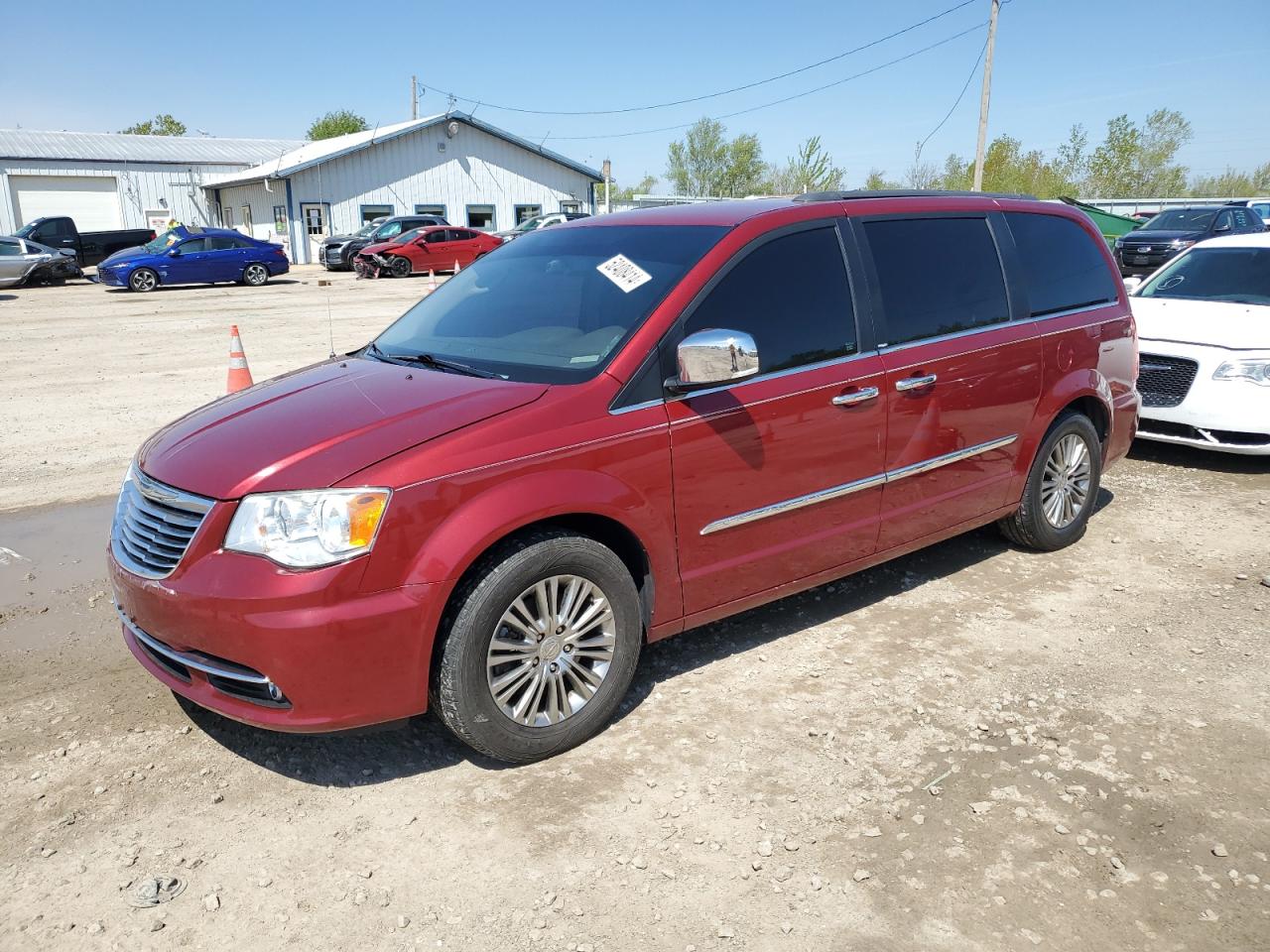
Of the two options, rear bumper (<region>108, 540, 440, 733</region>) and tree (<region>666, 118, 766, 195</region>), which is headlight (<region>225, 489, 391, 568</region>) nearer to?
rear bumper (<region>108, 540, 440, 733</region>)

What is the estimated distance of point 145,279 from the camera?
2470 centimetres

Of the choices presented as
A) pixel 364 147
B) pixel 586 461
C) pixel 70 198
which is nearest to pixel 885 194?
pixel 586 461

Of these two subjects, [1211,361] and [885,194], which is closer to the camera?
[885,194]

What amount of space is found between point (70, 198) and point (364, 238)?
2223cm

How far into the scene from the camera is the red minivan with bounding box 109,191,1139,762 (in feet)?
9.70

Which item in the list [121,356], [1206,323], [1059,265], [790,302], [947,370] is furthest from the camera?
[121,356]

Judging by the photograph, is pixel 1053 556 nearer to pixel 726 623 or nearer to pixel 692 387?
pixel 726 623

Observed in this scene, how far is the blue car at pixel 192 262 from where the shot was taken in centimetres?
2452

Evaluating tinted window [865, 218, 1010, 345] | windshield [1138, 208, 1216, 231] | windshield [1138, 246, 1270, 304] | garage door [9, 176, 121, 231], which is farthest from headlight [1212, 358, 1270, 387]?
garage door [9, 176, 121, 231]

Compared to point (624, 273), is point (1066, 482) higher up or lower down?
lower down

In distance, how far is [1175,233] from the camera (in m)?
20.8

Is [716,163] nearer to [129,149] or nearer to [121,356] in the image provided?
[129,149]

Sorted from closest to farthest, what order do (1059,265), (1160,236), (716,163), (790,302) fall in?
(790,302) → (1059,265) → (1160,236) → (716,163)

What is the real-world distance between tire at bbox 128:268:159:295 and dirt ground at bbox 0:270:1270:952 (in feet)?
74.2
